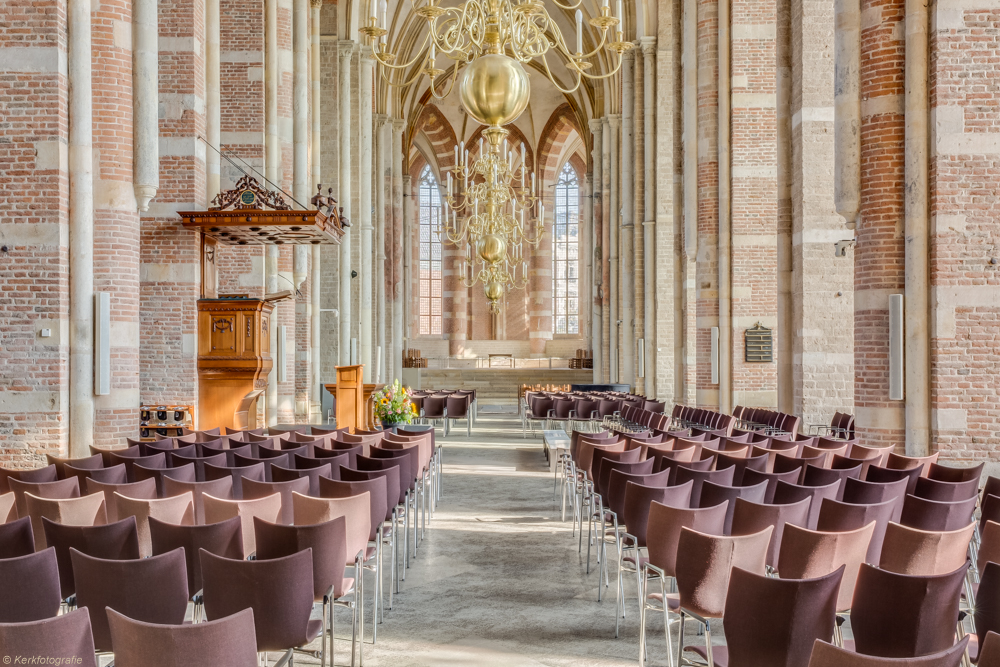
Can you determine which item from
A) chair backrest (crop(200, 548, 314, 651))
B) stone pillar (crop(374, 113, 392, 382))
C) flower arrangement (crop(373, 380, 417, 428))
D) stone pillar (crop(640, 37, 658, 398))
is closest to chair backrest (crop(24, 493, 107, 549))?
chair backrest (crop(200, 548, 314, 651))

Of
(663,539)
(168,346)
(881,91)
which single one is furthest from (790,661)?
(168,346)

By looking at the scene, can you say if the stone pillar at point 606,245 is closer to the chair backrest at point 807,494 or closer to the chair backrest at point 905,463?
the chair backrest at point 905,463

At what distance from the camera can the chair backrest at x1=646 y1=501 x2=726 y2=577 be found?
4.49m

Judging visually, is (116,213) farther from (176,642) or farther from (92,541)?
(176,642)

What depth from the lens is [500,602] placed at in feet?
19.2

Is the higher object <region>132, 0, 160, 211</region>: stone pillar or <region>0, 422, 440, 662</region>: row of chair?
<region>132, 0, 160, 211</region>: stone pillar

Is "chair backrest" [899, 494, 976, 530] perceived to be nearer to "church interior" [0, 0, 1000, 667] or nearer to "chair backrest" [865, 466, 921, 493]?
"church interior" [0, 0, 1000, 667]

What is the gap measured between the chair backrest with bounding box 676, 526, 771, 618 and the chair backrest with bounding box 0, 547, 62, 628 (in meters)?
2.66

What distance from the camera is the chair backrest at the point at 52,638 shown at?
8.35 feet

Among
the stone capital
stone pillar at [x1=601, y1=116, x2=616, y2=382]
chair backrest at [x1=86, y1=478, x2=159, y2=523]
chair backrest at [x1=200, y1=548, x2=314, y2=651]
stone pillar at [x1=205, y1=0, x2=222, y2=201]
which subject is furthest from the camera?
stone pillar at [x1=601, y1=116, x2=616, y2=382]

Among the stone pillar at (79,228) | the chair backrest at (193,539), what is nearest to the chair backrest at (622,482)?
the chair backrest at (193,539)

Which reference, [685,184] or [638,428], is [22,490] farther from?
[685,184]

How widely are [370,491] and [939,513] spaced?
3374mm

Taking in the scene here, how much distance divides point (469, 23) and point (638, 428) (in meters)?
8.27
